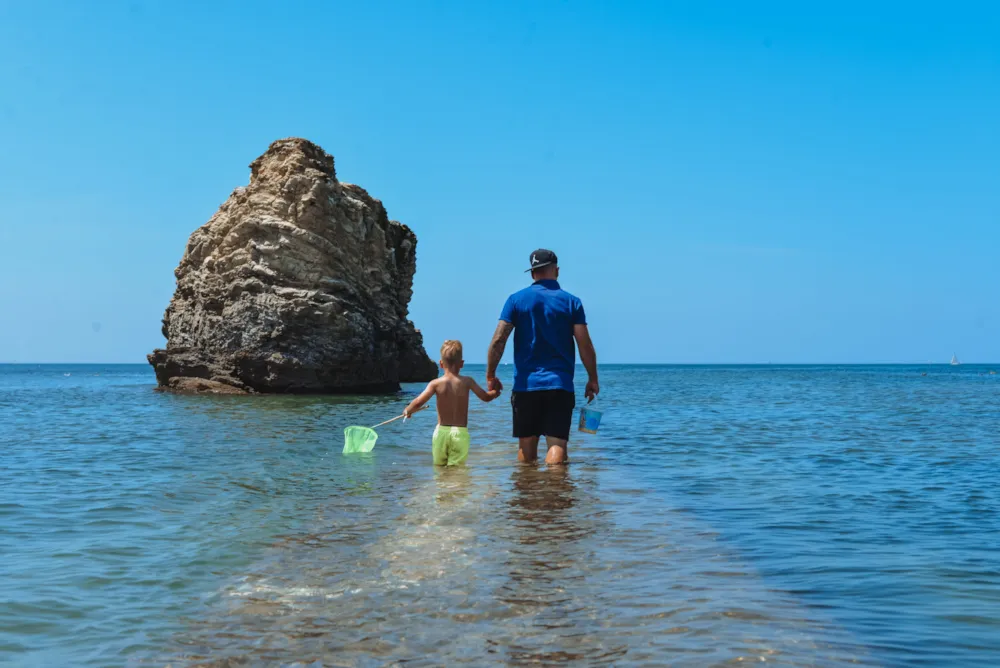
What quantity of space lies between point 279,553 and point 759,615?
10.3 ft

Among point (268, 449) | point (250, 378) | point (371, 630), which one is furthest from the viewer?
point (250, 378)

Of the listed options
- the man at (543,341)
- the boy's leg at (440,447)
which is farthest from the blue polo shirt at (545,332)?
the boy's leg at (440,447)

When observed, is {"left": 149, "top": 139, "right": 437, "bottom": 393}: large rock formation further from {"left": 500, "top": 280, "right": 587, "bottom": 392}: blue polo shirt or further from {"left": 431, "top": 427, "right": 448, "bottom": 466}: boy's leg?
{"left": 500, "top": 280, "right": 587, "bottom": 392}: blue polo shirt

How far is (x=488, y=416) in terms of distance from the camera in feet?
74.6

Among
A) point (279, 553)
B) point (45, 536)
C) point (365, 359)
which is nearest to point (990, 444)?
point (279, 553)

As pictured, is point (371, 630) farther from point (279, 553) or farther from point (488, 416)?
→ point (488, 416)

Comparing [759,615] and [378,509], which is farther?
[378,509]

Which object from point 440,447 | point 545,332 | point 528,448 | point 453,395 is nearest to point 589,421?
point 528,448

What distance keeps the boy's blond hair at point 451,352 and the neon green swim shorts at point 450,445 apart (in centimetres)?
99

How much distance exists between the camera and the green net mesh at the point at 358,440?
12.5m

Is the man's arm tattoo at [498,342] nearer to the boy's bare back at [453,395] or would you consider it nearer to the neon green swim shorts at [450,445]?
the boy's bare back at [453,395]

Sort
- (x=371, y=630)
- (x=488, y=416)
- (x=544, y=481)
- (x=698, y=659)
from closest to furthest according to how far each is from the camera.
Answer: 1. (x=698, y=659)
2. (x=371, y=630)
3. (x=544, y=481)
4. (x=488, y=416)

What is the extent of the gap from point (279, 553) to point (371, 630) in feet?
6.55

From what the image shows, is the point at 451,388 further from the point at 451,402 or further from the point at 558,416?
the point at 558,416
